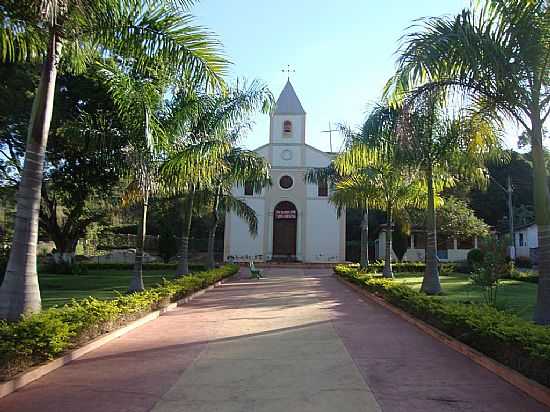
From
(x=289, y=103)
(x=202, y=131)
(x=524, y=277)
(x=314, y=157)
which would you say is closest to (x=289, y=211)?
(x=314, y=157)

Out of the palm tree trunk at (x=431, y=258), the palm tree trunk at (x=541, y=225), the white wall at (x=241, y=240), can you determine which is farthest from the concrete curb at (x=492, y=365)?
the white wall at (x=241, y=240)

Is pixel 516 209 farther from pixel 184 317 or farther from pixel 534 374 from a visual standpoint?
pixel 534 374

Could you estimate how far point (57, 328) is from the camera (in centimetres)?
696

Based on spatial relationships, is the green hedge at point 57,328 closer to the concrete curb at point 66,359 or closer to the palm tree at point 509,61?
the concrete curb at point 66,359

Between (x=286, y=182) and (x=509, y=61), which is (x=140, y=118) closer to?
(x=509, y=61)

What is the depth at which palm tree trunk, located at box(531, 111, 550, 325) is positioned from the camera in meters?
8.77

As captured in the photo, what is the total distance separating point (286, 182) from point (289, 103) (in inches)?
236

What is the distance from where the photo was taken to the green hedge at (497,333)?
5.95 meters

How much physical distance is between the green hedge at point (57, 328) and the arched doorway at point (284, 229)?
97.8ft

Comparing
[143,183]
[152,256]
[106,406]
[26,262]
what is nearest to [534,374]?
[106,406]

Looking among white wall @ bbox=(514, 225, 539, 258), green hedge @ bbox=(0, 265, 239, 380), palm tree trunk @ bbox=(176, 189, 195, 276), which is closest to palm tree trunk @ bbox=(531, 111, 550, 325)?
green hedge @ bbox=(0, 265, 239, 380)

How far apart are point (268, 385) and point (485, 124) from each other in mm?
7753

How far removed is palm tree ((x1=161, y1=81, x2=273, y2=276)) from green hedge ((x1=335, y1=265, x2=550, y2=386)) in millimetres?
6542

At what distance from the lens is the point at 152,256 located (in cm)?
4191
